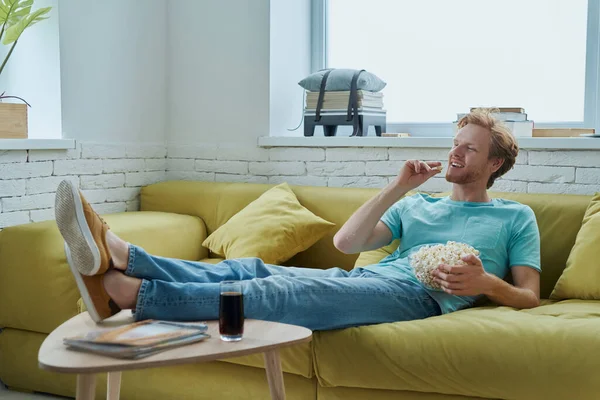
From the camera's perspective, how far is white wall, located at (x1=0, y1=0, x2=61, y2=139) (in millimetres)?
3328

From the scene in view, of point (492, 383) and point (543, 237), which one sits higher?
point (543, 237)

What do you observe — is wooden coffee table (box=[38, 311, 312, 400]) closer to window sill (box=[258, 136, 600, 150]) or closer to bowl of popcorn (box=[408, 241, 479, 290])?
bowl of popcorn (box=[408, 241, 479, 290])

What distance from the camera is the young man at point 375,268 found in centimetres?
195

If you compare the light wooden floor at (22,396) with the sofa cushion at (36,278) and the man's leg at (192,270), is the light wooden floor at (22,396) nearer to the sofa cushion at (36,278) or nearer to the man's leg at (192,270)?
the sofa cushion at (36,278)

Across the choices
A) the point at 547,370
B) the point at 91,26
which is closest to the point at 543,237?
the point at 547,370

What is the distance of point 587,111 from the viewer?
3.33 meters

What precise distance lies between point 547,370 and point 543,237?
0.82 metres

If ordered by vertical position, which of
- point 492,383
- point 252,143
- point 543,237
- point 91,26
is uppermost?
point 91,26

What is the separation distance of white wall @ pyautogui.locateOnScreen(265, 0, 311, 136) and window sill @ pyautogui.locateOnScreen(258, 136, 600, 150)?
13 cm

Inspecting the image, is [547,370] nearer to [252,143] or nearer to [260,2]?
[252,143]

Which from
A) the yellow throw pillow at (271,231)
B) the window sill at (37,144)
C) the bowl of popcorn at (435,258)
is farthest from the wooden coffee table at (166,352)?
the window sill at (37,144)

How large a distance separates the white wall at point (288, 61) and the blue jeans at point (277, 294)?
4.89 feet

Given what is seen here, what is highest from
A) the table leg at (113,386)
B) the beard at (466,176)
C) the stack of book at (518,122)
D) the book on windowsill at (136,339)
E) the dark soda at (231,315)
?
the stack of book at (518,122)

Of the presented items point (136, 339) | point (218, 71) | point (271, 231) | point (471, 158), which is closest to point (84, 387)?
point (136, 339)
